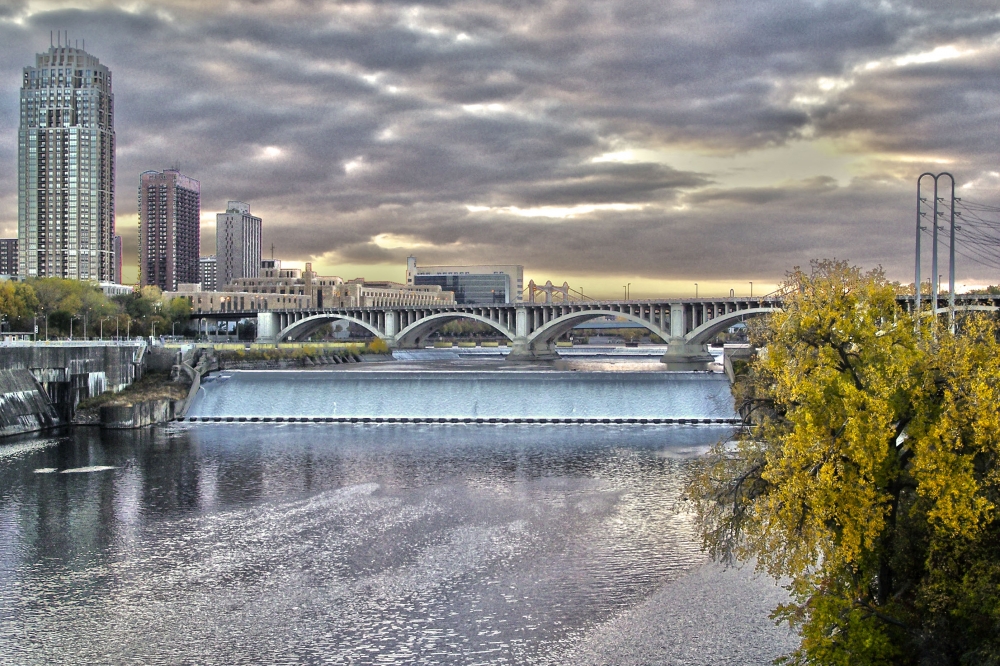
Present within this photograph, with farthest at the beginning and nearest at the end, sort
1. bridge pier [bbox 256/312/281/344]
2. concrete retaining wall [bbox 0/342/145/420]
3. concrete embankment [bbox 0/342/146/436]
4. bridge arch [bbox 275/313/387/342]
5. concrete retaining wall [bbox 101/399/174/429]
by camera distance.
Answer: bridge pier [bbox 256/312/281/344] < bridge arch [bbox 275/313/387/342] < concrete retaining wall [bbox 101/399/174/429] < concrete retaining wall [bbox 0/342/145/420] < concrete embankment [bbox 0/342/146/436]

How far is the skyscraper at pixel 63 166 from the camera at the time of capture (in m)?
182

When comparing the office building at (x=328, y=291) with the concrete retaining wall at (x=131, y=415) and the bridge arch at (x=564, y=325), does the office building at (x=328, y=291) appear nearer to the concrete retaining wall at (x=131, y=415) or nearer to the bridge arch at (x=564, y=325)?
the bridge arch at (x=564, y=325)

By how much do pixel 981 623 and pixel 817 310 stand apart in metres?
4.77

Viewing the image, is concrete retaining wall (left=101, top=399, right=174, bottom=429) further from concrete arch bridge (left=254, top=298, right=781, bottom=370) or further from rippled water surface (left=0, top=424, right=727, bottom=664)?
concrete arch bridge (left=254, top=298, right=781, bottom=370)

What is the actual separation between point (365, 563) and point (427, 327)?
92745 millimetres

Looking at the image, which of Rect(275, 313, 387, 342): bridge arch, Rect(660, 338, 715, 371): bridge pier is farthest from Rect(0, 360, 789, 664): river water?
Rect(275, 313, 387, 342): bridge arch

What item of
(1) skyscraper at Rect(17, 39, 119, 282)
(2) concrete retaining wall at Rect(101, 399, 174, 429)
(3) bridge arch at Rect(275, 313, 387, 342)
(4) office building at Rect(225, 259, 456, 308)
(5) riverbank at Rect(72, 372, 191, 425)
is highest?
(1) skyscraper at Rect(17, 39, 119, 282)

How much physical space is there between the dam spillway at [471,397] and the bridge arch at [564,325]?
1521 inches

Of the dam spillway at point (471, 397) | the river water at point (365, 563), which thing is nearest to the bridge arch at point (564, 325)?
the dam spillway at point (471, 397)

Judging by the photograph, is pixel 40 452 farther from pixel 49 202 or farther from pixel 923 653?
pixel 49 202

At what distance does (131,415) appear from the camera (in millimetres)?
45250

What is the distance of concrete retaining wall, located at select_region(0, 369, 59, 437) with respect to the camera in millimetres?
41562

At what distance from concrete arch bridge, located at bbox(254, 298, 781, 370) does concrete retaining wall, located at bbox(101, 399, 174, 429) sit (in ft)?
137

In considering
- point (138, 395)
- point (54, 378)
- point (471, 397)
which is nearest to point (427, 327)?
point (138, 395)
